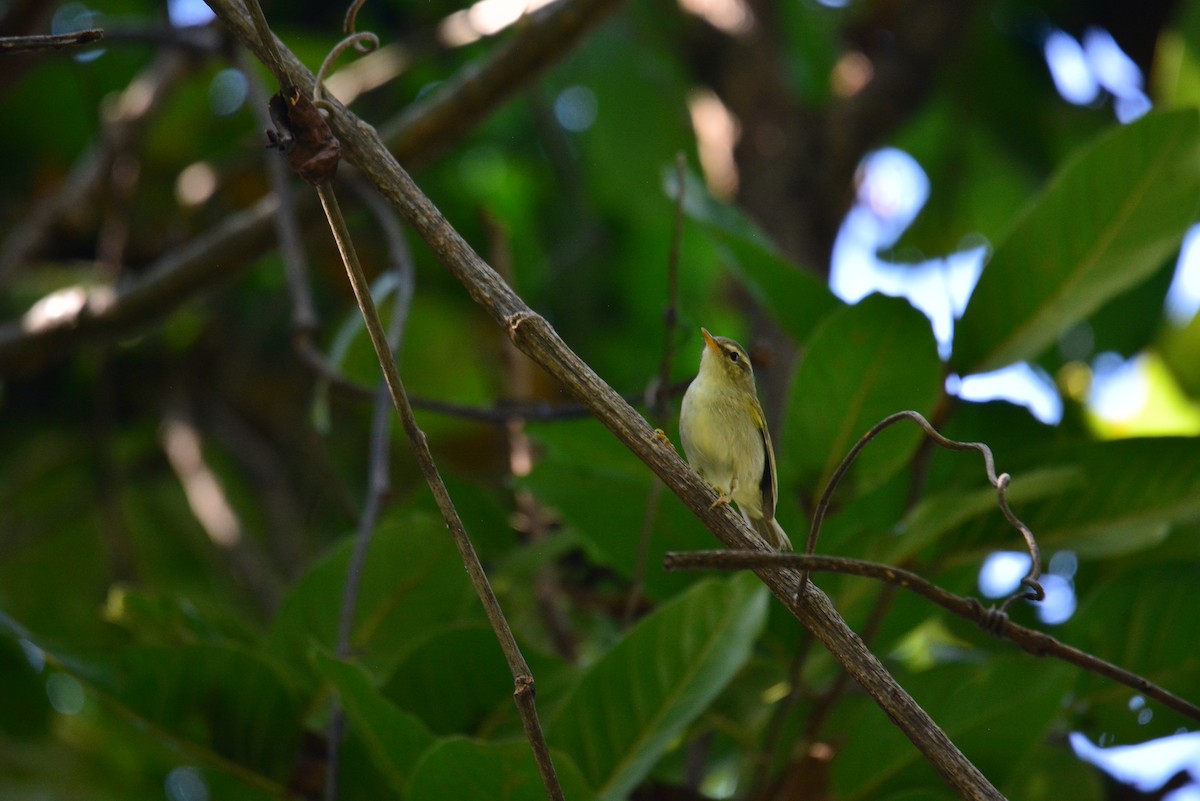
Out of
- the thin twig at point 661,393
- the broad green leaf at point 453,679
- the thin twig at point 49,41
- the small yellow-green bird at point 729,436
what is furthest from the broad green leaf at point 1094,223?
the thin twig at point 49,41

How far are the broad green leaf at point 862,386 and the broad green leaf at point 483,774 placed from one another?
2.73ft

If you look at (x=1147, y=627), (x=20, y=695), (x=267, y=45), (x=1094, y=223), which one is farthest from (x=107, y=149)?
(x=1147, y=627)

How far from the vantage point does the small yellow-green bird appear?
2674 millimetres

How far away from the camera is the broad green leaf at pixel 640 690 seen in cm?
186

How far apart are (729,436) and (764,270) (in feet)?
1.59

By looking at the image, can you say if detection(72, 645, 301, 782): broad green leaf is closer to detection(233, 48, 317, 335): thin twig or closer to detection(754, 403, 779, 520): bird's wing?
detection(233, 48, 317, 335): thin twig

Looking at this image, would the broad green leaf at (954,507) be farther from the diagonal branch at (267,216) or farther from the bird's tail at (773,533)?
the diagonal branch at (267,216)

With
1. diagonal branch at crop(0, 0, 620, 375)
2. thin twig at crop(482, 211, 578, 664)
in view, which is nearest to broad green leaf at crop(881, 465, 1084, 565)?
thin twig at crop(482, 211, 578, 664)

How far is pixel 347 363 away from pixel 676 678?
1.36m

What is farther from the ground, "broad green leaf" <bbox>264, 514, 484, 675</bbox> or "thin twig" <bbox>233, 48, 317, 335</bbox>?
"thin twig" <bbox>233, 48, 317, 335</bbox>

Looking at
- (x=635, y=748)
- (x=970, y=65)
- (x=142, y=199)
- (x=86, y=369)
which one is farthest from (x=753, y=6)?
(x=635, y=748)

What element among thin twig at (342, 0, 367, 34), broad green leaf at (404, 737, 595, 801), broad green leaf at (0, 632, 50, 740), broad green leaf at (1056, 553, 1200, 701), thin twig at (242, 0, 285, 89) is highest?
thin twig at (342, 0, 367, 34)

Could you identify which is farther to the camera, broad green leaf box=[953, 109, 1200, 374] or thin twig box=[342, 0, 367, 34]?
broad green leaf box=[953, 109, 1200, 374]

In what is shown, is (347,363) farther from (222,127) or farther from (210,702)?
(222,127)
